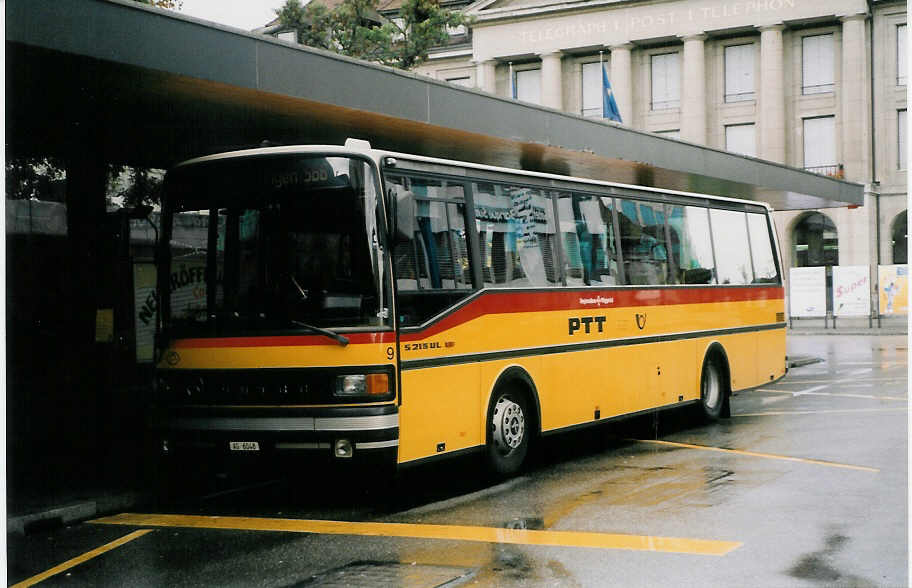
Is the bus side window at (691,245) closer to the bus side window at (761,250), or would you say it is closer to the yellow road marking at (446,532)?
the bus side window at (761,250)

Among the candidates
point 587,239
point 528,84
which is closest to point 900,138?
point 528,84

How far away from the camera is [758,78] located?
2376 inches

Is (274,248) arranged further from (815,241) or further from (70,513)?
(815,241)

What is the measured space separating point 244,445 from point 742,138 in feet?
180

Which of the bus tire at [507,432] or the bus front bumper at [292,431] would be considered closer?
the bus front bumper at [292,431]

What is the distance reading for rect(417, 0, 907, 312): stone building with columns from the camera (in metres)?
56.8

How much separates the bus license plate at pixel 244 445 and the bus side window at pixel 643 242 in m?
5.68

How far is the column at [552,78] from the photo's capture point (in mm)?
64062

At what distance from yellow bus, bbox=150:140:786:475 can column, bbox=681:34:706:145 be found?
4949 centimetres

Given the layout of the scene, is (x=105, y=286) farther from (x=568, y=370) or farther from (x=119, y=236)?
(x=568, y=370)

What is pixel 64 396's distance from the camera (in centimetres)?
1505

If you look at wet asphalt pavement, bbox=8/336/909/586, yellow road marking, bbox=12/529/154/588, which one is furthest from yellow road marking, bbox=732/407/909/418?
yellow road marking, bbox=12/529/154/588

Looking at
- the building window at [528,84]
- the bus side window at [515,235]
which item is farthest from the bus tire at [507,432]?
the building window at [528,84]

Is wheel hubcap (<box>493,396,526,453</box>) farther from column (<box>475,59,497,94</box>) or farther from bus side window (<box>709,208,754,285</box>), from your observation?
column (<box>475,59,497,94</box>)
